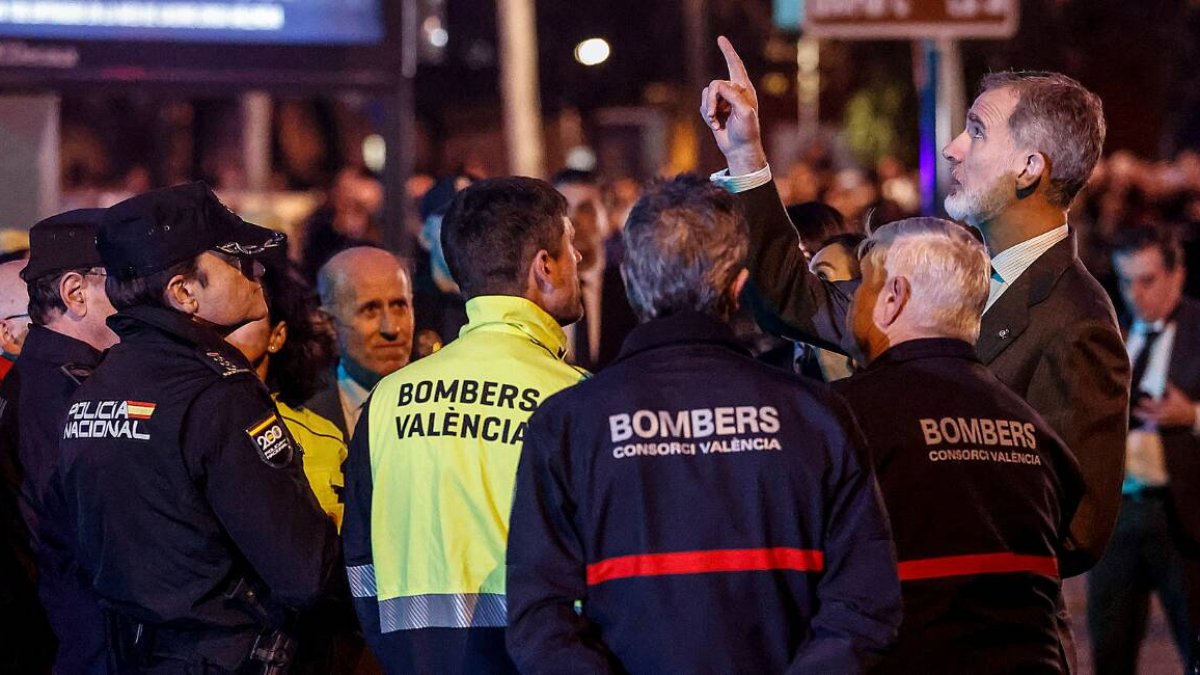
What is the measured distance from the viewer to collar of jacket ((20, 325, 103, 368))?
15.4 ft

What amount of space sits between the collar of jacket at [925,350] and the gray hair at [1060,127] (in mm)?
788

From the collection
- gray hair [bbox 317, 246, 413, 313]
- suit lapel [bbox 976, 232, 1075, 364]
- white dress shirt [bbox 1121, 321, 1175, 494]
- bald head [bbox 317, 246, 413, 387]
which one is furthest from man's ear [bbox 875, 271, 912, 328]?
white dress shirt [bbox 1121, 321, 1175, 494]

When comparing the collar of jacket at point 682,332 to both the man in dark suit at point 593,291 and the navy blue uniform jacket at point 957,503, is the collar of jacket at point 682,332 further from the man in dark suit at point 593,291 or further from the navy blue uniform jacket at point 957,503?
the man in dark suit at point 593,291

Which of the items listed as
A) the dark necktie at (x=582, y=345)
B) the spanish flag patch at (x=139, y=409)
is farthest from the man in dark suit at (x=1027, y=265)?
the dark necktie at (x=582, y=345)

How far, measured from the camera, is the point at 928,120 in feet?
30.8

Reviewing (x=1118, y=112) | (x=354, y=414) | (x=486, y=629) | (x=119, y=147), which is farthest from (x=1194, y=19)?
(x=486, y=629)

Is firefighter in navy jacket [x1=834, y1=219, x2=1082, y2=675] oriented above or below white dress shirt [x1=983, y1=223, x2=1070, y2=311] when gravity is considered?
below

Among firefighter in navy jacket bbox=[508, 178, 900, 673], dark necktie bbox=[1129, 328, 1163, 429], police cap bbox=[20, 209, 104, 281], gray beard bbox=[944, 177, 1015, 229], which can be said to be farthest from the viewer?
dark necktie bbox=[1129, 328, 1163, 429]

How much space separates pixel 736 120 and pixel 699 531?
1109mm

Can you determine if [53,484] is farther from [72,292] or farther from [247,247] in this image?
[247,247]

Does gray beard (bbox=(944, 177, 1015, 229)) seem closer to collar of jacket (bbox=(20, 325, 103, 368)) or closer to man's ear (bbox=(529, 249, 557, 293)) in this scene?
man's ear (bbox=(529, 249, 557, 293))

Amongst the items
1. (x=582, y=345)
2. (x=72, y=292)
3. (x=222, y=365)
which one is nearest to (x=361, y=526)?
(x=222, y=365)

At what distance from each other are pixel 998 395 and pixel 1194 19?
24891 mm

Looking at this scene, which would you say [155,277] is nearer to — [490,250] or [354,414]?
[490,250]
